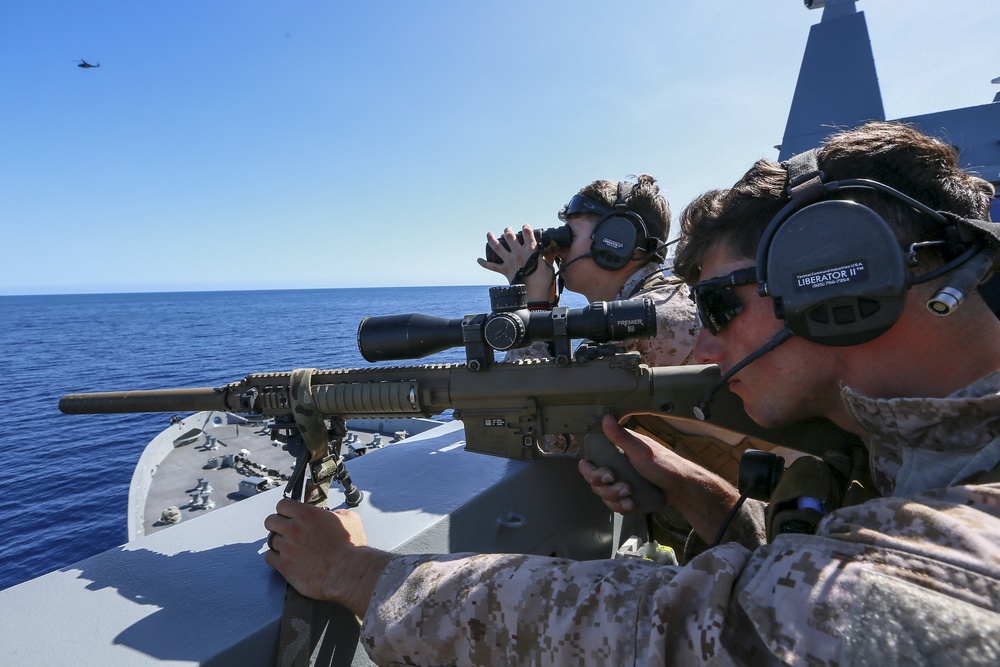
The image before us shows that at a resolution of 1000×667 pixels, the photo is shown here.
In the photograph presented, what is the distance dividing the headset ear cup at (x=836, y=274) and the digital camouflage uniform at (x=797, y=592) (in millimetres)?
171

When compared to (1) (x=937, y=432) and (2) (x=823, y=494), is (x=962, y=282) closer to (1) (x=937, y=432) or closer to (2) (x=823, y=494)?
(1) (x=937, y=432)

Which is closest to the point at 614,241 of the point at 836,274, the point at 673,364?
the point at 673,364

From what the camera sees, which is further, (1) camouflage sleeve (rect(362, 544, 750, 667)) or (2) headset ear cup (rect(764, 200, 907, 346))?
(2) headset ear cup (rect(764, 200, 907, 346))

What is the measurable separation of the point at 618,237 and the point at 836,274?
2602mm

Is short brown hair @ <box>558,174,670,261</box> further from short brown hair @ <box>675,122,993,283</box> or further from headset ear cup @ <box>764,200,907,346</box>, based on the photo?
headset ear cup @ <box>764,200,907,346</box>

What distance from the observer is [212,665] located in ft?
4.58

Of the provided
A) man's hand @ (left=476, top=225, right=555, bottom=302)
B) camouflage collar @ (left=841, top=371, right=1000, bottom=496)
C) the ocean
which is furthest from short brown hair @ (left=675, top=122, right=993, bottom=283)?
the ocean

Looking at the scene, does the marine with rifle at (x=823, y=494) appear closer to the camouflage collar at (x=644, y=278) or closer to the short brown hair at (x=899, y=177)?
the short brown hair at (x=899, y=177)

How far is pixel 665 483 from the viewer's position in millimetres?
2342

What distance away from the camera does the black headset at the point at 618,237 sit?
3.79 metres

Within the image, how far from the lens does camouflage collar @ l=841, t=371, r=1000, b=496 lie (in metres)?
1.04

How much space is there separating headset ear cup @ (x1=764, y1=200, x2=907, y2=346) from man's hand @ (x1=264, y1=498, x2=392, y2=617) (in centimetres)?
135

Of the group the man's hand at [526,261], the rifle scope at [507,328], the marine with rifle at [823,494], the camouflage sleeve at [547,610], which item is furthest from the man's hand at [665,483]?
the man's hand at [526,261]

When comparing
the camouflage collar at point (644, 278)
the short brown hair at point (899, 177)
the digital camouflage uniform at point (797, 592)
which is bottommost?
the digital camouflage uniform at point (797, 592)
